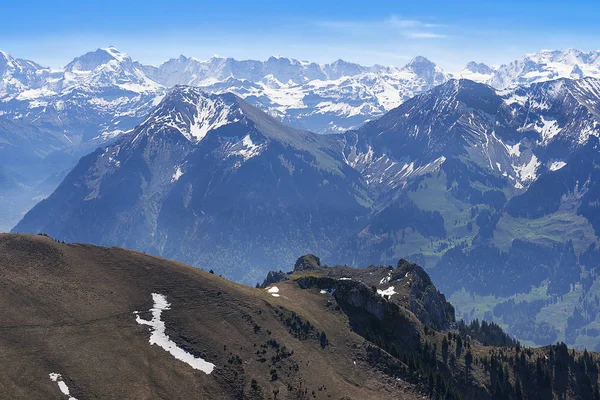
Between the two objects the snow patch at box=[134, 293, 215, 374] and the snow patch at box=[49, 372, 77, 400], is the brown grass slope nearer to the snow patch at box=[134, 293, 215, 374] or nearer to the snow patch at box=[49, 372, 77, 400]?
the snow patch at box=[49, 372, 77, 400]

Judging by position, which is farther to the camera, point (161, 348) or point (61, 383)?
point (161, 348)

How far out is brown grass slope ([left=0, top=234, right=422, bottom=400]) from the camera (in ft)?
490

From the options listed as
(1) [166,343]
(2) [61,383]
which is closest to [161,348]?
(1) [166,343]

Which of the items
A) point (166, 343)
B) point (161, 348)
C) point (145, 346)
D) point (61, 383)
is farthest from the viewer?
point (166, 343)

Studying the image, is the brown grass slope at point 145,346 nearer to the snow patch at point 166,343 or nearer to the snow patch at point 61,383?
the snow patch at point 61,383

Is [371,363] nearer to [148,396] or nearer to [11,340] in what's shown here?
[148,396]

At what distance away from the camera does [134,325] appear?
17350 centimetres

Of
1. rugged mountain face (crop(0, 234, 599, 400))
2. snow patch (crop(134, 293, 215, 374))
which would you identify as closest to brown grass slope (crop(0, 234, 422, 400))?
rugged mountain face (crop(0, 234, 599, 400))

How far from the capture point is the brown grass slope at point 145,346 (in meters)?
149

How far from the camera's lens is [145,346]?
16575 centimetres

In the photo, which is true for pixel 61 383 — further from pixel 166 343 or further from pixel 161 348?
pixel 166 343

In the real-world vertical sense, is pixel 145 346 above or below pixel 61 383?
above

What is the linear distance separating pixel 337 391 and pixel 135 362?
178 ft

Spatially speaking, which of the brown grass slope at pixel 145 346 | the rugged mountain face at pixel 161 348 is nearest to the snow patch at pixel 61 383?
the rugged mountain face at pixel 161 348
